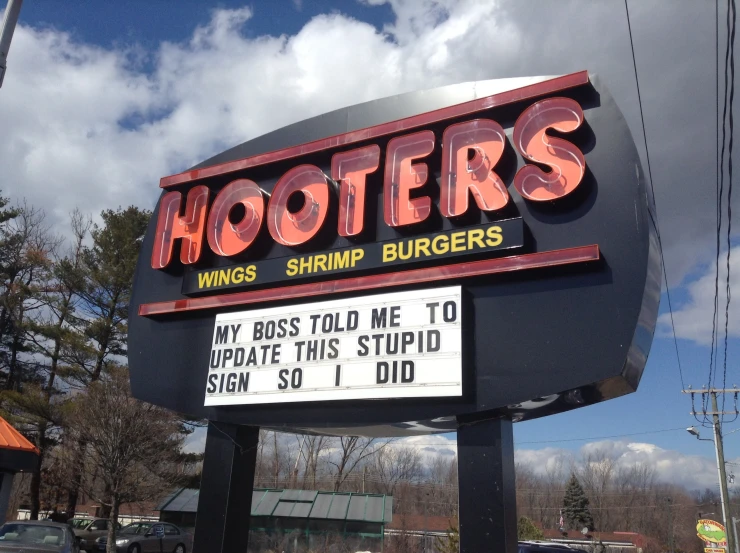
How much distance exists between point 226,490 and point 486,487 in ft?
12.3

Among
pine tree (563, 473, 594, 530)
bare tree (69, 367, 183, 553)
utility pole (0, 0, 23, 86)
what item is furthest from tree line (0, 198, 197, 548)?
pine tree (563, 473, 594, 530)

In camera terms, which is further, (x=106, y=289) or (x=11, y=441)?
(x=106, y=289)

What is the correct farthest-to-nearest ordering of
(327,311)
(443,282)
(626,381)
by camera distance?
(327,311) → (443,282) → (626,381)

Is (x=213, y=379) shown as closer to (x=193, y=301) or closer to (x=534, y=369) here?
(x=193, y=301)

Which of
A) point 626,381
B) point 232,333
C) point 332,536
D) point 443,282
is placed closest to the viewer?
point 626,381

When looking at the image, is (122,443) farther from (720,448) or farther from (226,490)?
(720,448)

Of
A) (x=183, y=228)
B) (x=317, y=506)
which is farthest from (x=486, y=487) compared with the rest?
(x=317, y=506)

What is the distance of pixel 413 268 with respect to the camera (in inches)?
326

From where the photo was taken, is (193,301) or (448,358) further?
(193,301)

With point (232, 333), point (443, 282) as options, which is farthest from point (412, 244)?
point (232, 333)

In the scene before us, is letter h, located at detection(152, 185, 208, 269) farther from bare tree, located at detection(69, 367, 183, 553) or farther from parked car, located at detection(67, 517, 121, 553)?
parked car, located at detection(67, 517, 121, 553)

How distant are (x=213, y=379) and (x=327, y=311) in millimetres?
1989

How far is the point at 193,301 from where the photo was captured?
9.78 m

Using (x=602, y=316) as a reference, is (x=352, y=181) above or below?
above
